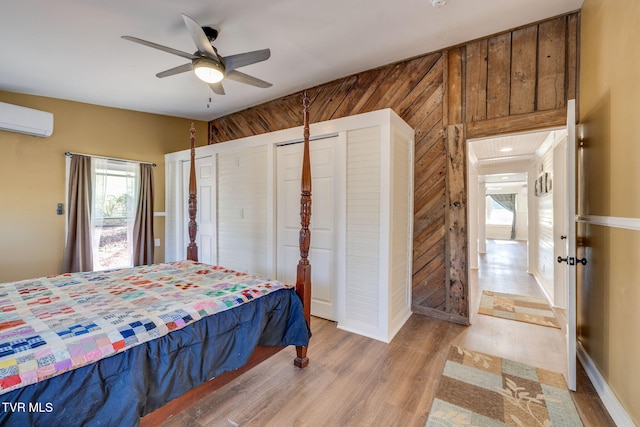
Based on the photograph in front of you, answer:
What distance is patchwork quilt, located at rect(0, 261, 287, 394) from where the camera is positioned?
102 centimetres

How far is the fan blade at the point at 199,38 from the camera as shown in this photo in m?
1.83

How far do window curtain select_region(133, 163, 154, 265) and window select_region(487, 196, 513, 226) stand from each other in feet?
43.3

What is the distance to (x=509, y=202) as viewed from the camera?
12.2m

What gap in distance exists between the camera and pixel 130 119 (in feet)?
13.7

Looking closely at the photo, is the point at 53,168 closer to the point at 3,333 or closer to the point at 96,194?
the point at 96,194

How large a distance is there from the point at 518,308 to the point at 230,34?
437 centimetres

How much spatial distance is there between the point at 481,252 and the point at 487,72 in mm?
6051

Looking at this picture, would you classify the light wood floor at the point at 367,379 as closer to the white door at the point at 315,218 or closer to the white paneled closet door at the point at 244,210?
the white door at the point at 315,218

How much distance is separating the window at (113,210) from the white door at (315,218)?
8.09 feet

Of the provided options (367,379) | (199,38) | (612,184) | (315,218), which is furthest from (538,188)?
(199,38)

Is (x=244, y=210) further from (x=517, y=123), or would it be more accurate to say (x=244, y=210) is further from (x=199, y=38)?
(x=517, y=123)

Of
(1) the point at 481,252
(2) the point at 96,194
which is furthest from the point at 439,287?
(1) the point at 481,252

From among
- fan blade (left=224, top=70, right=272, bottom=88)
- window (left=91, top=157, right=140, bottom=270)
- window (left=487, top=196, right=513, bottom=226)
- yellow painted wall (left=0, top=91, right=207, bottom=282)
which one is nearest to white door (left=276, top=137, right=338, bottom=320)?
fan blade (left=224, top=70, right=272, bottom=88)

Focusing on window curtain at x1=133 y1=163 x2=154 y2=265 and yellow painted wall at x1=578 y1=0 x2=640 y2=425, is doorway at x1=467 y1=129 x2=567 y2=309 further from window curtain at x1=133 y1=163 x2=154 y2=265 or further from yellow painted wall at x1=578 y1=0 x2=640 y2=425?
window curtain at x1=133 y1=163 x2=154 y2=265
